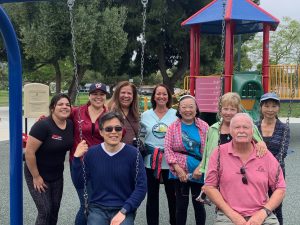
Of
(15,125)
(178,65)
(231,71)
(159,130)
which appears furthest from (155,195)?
(178,65)

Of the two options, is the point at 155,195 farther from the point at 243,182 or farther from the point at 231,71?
the point at 231,71

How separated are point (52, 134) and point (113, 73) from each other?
21.1 meters

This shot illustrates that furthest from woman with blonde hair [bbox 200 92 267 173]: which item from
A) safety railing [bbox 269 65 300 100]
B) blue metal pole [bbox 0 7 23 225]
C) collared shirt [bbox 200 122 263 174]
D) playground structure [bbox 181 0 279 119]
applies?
safety railing [bbox 269 65 300 100]

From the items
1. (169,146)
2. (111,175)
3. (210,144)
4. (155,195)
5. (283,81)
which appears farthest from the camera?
(283,81)

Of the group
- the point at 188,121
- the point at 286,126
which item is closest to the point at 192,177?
the point at 188,121

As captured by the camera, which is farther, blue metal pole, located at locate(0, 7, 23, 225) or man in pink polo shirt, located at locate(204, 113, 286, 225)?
blue metal pole, located at locate(0, 7, 23, 225)

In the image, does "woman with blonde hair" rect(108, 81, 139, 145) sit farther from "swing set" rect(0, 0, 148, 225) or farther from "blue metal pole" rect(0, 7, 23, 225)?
"blue metal pole" rect(0, 7, 23, 225)

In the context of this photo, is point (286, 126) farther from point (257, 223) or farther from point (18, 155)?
point (18, 155)

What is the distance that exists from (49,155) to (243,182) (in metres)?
1.43

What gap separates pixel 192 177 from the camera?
3484mm

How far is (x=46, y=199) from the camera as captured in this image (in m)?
3.28

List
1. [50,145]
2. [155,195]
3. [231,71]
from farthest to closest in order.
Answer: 1. [231,71]
2. [155,195]
3. [50,145]

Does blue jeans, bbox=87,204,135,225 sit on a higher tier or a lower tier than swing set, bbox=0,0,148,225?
lower

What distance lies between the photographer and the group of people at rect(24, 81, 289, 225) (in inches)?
111
